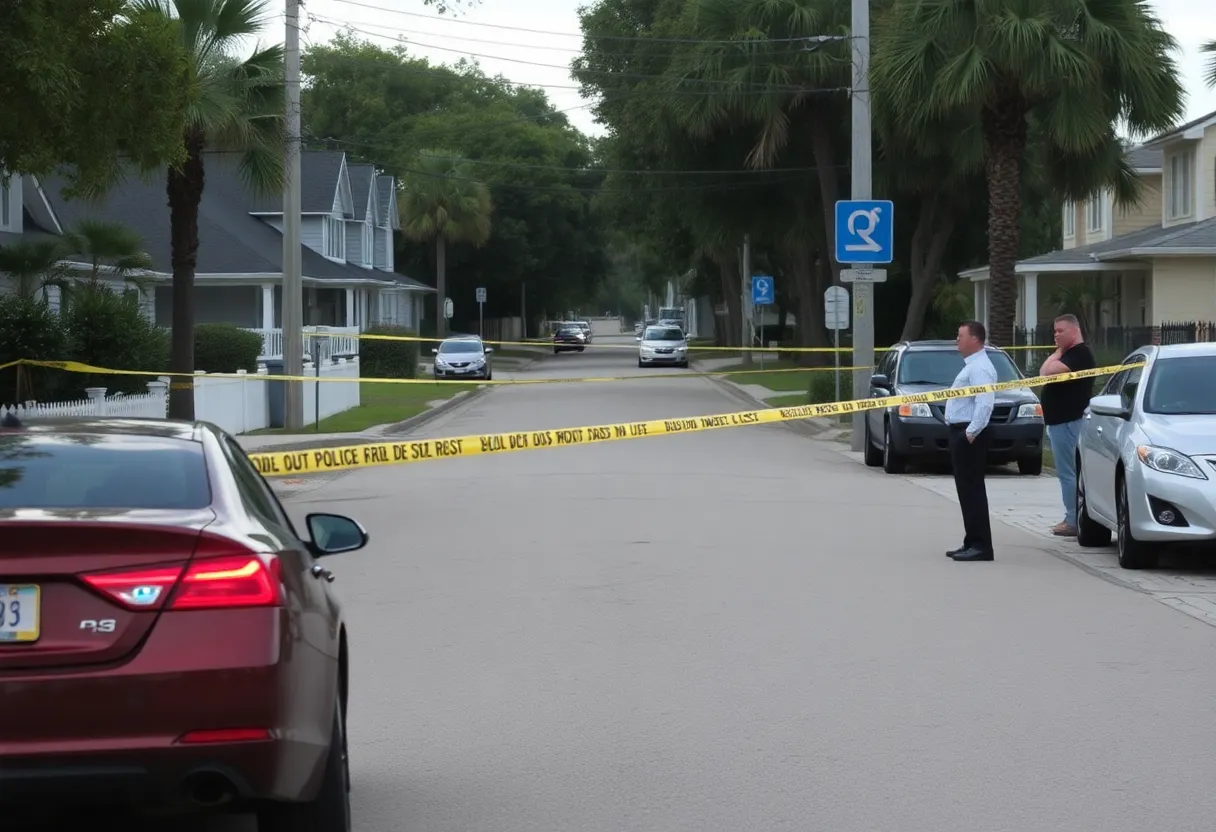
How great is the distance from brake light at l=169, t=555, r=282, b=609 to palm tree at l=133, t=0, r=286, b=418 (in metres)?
18.8

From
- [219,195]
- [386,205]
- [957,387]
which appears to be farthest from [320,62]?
[957,387]

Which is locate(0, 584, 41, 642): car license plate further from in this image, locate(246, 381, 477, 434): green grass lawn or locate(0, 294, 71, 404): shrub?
locate(246, 381, 477, 434): green grass lawn

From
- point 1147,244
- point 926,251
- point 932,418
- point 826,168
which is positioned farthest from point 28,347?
point 926,251

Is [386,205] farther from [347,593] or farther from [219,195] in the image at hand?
[347,593]

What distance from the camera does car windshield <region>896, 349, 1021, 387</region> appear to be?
21.6 m

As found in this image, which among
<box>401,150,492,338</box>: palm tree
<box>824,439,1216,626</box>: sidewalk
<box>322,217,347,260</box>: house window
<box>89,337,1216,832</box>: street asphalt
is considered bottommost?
<box>824,439,1216,626</box>: sidewalk

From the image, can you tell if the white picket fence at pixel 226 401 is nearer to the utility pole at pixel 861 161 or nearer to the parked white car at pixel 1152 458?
the utility pole at pixel 861 161

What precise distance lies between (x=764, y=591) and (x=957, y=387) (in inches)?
111

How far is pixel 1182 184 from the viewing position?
4256 centimetres

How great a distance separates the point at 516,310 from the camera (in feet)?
311

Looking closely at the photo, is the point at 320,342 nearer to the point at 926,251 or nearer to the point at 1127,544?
the point at 926,251

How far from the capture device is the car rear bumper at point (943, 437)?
67.3 feet

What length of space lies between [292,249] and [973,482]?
686 inches

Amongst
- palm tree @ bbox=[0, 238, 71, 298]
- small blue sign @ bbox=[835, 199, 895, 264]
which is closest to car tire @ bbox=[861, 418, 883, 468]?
small blue sign @ bbox=[835, 199, 895, 264]
